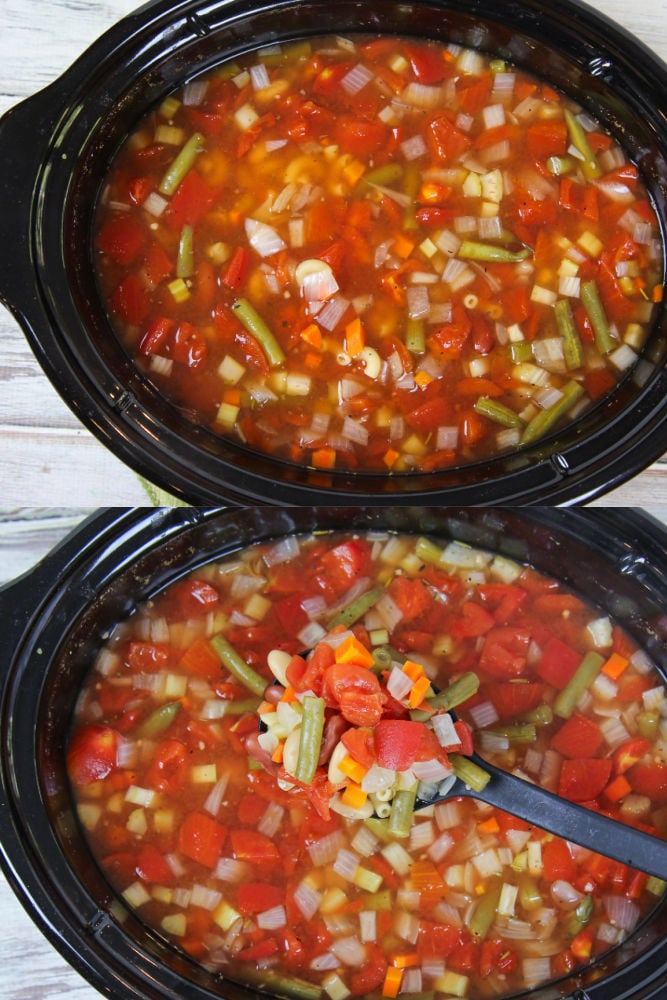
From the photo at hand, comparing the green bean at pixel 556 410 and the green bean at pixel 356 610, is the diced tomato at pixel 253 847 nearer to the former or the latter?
the green bean at pixel 356 610

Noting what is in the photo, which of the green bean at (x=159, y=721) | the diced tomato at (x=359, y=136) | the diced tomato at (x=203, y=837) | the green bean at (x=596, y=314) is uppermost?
the diced tomato at (x=359, y=136)

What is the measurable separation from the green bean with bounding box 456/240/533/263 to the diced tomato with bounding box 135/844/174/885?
1.46 m

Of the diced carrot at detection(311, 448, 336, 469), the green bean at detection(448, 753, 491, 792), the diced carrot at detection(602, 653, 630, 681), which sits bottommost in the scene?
the green bean at detection(448, 753, 491, 792)

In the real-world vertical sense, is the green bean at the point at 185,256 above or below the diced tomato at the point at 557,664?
above

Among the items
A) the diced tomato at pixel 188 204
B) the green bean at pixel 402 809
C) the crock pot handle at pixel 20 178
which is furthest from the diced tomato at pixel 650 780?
the crock pot handle at pixel 20 178

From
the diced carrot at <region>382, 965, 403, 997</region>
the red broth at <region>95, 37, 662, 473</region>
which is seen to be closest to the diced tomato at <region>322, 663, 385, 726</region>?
the red broth at <region>95, 37, 662, 473</region>

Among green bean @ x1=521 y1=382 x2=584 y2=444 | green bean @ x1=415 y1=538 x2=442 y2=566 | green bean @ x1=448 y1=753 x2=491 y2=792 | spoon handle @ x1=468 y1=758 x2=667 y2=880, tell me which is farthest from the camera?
green bean @ x1=415 y1=538 x2=442 y2=566

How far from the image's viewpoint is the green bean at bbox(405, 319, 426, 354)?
1796 millimetres

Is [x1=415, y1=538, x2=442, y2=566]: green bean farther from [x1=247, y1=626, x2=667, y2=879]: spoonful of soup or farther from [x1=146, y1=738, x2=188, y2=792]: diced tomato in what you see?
[x1=146, y1=738, x2=188, y2=792]: diced tomato

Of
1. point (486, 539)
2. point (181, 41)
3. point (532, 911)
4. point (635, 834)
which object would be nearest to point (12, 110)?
point (181, 41)

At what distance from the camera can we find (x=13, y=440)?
74.4 inches

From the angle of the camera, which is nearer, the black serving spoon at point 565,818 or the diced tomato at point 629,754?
the black serving spoon at point 565,818

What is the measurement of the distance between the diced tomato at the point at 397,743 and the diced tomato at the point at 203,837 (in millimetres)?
437

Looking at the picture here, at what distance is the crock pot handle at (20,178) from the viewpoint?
65.3 inches
